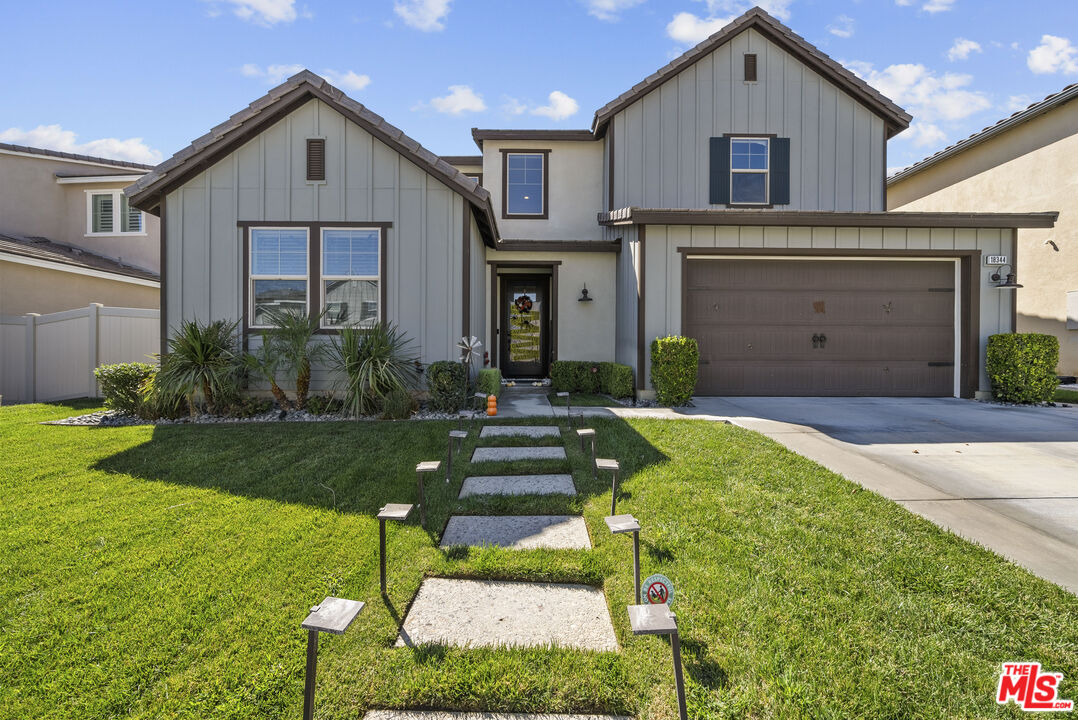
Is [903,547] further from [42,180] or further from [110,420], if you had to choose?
[42,180]

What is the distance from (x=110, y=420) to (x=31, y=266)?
6.65 m

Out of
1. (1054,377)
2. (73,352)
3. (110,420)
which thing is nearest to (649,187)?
(1054,377)

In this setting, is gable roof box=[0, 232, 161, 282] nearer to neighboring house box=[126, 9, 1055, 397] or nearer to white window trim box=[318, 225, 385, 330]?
neighboring house box=[126, 9, 1055, 397]

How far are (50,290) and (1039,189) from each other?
21.4 m

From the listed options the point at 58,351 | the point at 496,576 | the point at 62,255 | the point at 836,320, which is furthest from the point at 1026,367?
the point at 62,255

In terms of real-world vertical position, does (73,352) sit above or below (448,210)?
below

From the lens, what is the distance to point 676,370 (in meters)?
7.65

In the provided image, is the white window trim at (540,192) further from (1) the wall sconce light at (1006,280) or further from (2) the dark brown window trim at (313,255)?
(1) the wall sconce light at (1006,280)

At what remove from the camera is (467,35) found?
9.92 meters

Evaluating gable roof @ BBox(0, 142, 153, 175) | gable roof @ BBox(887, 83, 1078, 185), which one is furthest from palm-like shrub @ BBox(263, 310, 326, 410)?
gable roof @ BBox(887, 83, 1078, 185)

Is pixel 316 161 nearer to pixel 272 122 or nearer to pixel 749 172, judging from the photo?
pixel 272 122

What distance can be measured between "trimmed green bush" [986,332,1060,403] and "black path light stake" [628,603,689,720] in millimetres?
9337

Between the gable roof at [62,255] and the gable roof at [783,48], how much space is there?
11673 millimetres

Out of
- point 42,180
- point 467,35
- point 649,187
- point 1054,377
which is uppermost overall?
point 467,35
